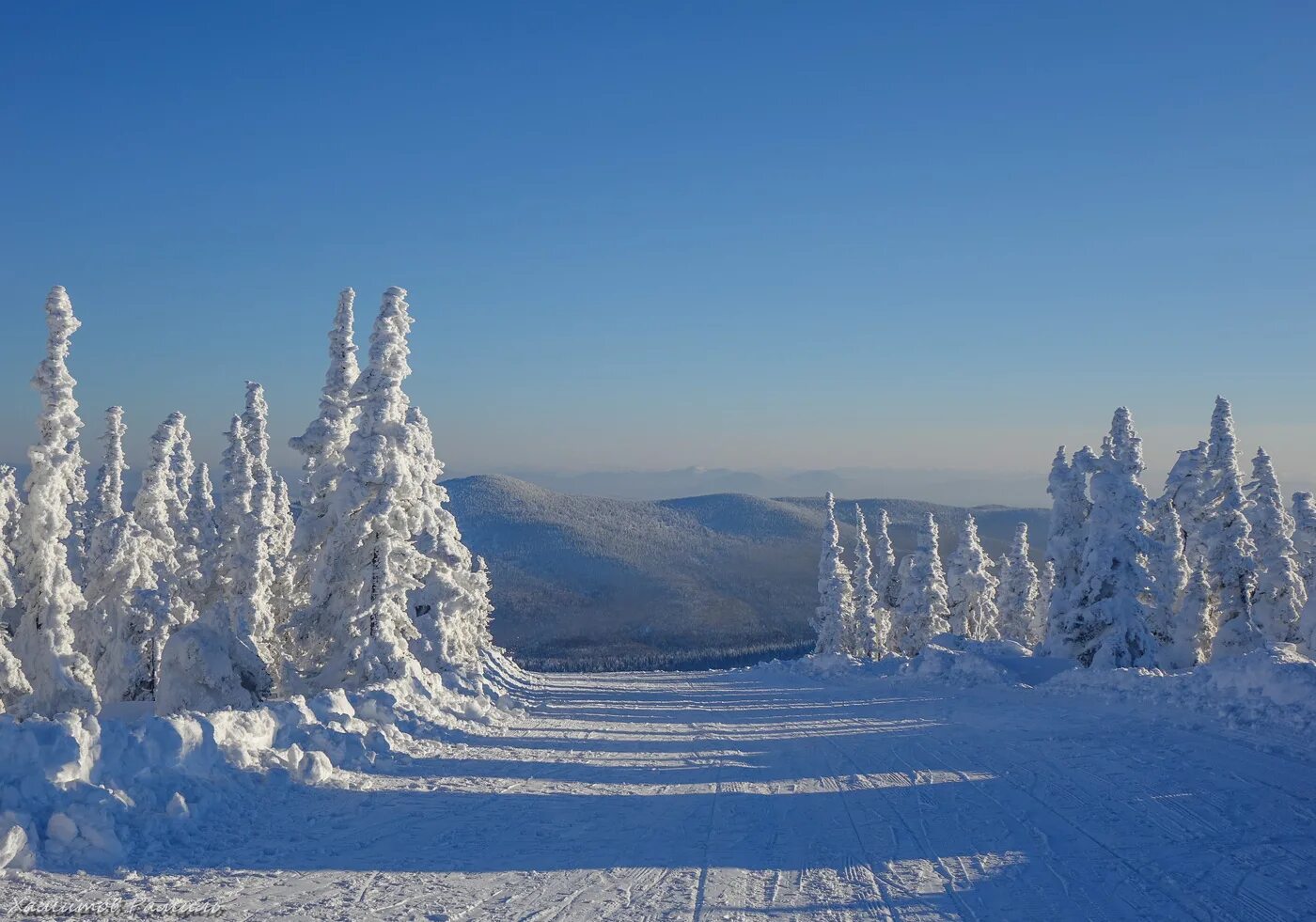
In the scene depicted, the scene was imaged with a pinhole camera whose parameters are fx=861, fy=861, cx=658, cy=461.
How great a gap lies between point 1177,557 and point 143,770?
47.6m

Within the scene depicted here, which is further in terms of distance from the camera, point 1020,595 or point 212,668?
point 1020,595

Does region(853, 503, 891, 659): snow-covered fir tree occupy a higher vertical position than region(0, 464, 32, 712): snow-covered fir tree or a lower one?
lower

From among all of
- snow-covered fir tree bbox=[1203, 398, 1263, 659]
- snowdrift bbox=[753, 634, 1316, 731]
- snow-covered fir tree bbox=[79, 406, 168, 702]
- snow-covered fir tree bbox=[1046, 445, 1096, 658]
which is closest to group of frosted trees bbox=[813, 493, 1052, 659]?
snow-covered fir tree bbox=[1046, 445, 1096, 658]

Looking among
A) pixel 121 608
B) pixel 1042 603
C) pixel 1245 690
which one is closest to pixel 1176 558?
pixel 1042 603

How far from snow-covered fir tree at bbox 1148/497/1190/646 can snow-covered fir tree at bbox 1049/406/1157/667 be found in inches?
23.1

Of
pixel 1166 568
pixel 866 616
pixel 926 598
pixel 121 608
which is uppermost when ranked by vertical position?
pixel 1166 568

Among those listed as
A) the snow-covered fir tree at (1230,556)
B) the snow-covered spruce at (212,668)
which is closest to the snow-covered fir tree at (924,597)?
the snow-covered fir tree at (1230,556)

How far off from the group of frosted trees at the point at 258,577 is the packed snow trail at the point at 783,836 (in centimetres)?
876

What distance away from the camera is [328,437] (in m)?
28.7

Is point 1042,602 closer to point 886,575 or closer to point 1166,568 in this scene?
point 886,575

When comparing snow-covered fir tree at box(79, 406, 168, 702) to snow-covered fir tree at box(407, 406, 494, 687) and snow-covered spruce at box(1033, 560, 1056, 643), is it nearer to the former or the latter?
snow-covered fir tree at box(407, 406, 494, 687)

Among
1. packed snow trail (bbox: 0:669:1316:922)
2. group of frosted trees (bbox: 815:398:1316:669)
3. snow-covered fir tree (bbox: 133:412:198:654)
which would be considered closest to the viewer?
packed snow trail (bbox: 0:669:1316:922)

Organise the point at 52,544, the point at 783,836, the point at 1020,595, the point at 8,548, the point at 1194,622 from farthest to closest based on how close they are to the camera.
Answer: the point at 1020,595 → the point at 1194,622 → the point at 8,548 → the point at 52,544 → the point at 783,836

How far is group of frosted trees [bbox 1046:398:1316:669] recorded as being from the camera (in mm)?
35938
